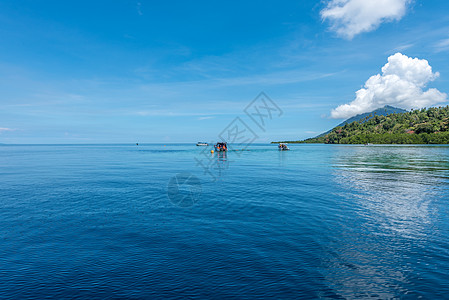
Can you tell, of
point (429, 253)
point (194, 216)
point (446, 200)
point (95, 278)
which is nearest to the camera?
point (95, 278)

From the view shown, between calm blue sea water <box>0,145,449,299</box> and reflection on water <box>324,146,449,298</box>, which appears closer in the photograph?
calm blue sea water <box>0,145,449,299</box>

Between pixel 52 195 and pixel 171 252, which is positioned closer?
pixel 171 252

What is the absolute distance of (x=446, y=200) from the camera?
84.6ft

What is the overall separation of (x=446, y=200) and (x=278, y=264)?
25.1m

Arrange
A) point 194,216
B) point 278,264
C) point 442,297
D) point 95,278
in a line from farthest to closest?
point 194,216
point 278,264
point 95,278
point 442,297

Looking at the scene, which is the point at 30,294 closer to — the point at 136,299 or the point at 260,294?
the point at 136,299

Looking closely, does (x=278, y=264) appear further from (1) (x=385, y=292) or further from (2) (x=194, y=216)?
(2) (x=194, y=216)

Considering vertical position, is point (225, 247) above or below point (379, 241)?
above

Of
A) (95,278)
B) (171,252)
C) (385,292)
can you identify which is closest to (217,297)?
(171,252)

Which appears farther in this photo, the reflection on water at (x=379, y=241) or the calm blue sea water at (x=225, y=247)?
the reflection on water at (x=379, y=241)

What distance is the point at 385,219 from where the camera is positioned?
64.4 ft

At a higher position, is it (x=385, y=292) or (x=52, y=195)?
(x=52, y=195)

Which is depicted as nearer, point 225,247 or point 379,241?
point 225,247

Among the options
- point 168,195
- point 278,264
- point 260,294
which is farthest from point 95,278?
point 168,195
